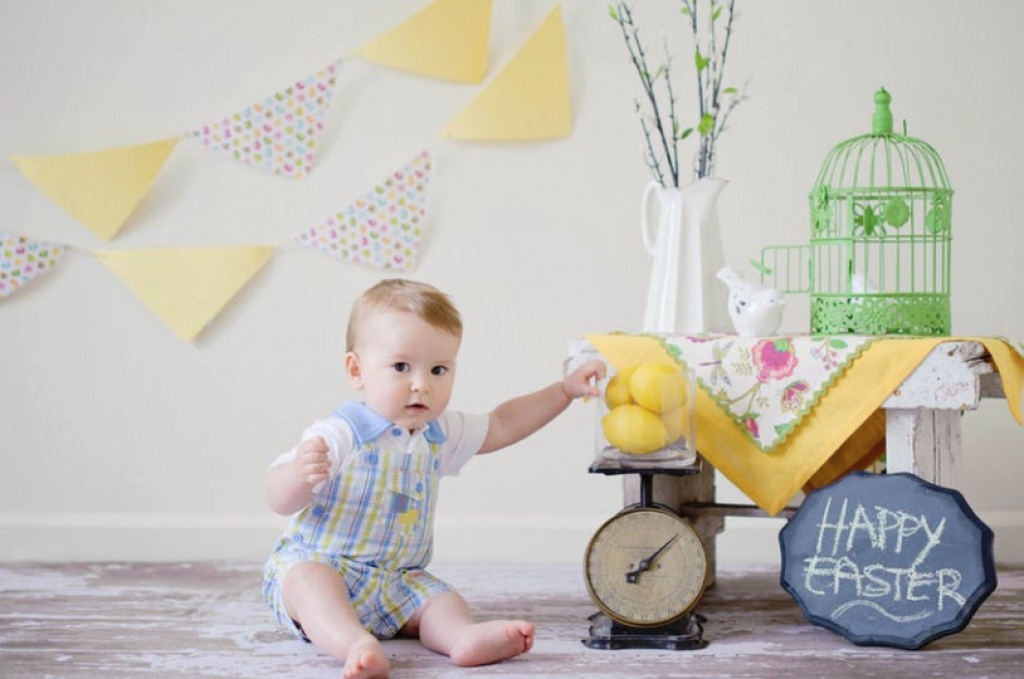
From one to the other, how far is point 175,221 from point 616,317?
3.31ft

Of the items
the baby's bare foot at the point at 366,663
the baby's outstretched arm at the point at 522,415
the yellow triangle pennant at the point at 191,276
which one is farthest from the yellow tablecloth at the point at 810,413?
the yellow triangle pennant at the point at 191,276

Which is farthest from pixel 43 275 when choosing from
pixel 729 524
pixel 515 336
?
pixel 729 524

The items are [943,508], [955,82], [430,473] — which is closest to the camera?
[943,508]

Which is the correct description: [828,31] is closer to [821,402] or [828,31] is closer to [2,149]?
[821,402]

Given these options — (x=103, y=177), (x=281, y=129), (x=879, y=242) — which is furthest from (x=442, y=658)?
(x=103, y=177)

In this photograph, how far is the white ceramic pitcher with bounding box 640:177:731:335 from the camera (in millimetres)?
2090

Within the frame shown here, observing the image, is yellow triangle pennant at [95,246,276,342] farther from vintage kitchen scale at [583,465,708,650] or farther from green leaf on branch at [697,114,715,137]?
vintage kitchen scale at [583,465,708,650]

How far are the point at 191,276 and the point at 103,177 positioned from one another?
0.29 meters

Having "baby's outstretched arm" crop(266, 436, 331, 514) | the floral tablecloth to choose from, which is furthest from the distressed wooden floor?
the floral tablecloth

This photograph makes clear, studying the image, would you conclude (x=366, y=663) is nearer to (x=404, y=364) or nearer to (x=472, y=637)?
(x=472, y=637)

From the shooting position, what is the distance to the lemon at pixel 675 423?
185 cm

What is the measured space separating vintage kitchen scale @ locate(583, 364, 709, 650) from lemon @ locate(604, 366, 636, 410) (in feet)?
0.07

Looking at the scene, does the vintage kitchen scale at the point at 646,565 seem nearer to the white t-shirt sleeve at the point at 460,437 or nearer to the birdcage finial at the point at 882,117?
the white t-shirt sleeve at the point at 460,437

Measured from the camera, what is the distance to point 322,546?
188 cm
